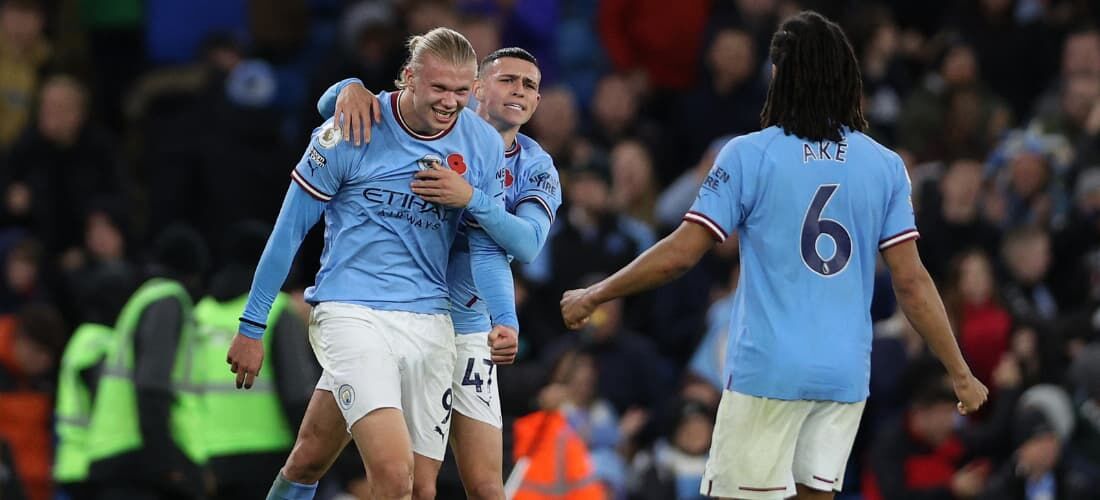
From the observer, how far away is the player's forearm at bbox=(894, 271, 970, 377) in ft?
25.2

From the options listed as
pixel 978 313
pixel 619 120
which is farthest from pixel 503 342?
pixel 619 120

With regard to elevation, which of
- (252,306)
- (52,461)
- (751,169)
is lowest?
(52,461)

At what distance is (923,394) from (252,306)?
5623mm

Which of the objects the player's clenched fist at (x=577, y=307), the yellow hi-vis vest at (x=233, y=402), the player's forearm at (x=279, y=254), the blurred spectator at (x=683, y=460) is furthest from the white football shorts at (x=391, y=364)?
the blurred spectator at (x=683, y=460)

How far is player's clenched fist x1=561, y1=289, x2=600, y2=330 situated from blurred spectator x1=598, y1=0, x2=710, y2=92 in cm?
784

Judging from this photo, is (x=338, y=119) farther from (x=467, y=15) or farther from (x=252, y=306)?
(x=467, y=15)

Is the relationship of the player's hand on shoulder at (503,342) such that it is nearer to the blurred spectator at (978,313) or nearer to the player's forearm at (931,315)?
the player's forearm at (931,315)

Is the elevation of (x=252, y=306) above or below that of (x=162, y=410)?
above

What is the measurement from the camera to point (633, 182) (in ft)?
47.4

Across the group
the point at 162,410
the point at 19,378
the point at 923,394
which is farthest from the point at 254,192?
the point at 923,394

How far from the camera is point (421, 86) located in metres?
7.59

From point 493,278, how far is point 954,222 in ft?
21.4

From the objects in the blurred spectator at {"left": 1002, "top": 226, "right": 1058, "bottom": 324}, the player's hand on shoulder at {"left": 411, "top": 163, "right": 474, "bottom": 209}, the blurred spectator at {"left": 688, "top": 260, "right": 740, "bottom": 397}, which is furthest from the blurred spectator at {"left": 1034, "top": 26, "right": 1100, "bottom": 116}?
the player's hand on shoulder at {"left": 411, "top": 163, "right": 474, "bottom": 209}

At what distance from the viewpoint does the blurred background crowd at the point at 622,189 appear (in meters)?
12.1
